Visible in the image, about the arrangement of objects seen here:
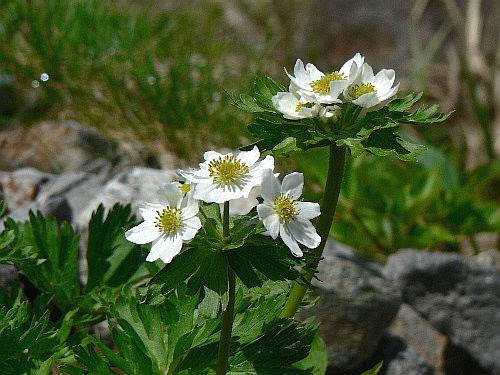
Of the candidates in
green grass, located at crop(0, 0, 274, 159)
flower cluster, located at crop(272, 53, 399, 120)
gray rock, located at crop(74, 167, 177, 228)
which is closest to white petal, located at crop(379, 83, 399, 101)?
flower cluster, located at crop(272, 53, 399, 120)

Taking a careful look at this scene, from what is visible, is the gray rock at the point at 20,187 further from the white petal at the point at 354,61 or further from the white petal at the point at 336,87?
the white petal at the point at 336,87

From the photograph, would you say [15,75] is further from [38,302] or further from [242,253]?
[242,253]

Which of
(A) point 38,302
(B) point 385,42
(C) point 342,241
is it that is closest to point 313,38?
(B) point 385,42

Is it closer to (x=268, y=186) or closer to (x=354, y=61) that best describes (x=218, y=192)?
(x=268, y=186)

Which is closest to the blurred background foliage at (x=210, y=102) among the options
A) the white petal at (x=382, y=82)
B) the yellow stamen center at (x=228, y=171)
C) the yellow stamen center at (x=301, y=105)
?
the white petal at (x=382, y=82)

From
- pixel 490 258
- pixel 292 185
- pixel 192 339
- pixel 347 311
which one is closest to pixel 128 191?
pixel 347 311

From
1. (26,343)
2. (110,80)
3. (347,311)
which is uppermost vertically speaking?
(110,80)
